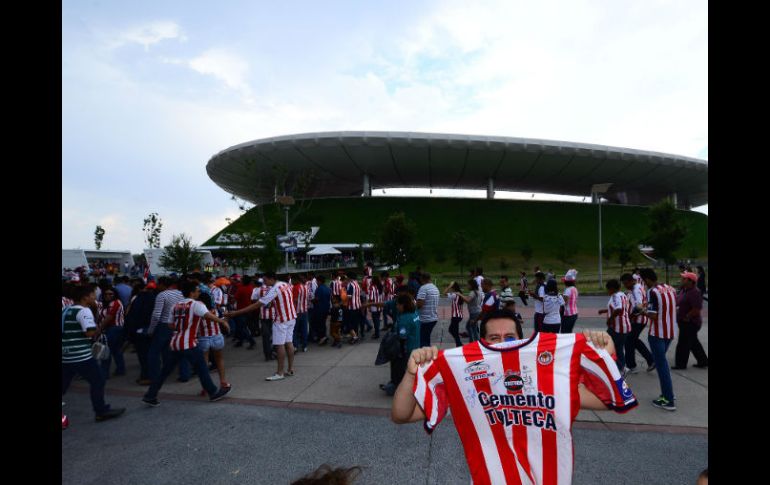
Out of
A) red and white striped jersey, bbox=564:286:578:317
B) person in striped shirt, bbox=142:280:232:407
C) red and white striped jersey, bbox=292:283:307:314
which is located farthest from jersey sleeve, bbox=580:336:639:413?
red and white striped jersey, bbox=292:283:307:314

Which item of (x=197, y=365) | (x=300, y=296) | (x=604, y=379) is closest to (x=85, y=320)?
(x=197, y=365)

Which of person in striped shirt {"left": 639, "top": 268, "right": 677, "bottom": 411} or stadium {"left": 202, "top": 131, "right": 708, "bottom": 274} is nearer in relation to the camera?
person in striped shirt {"left": 639, "top": 268, "right": 677, "bottom": 411}

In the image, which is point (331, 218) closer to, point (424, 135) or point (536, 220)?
point (424, 135)

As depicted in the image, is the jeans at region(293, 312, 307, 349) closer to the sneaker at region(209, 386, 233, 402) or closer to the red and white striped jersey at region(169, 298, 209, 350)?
the sneaker at region(209, 386, 233, 402)

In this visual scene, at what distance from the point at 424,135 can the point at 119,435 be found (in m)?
51.9

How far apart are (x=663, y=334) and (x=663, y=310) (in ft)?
1.14

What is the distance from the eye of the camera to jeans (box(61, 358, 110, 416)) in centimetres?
491

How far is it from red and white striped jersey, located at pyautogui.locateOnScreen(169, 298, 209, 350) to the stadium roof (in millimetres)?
41927

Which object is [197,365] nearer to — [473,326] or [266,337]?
[266,337]

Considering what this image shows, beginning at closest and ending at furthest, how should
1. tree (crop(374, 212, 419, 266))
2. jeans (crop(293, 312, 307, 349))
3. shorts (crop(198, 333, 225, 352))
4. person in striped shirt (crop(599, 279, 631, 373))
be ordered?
shorts (crop(198, 333, 225, 352)) → person in striped shirt (crop(599, 279, 631, 373)) → jeans (crop(293, 312, 307, 349)) → tree (crop(374, 212, 419, 266))

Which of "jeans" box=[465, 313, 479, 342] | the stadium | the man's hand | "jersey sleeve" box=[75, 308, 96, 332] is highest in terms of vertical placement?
the stadium

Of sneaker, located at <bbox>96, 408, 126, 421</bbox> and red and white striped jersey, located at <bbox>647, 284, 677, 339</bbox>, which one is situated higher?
red and white striped jersey, located at <bbox>647, 284, 677, 339</bbox>

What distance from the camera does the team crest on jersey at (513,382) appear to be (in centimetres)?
202
